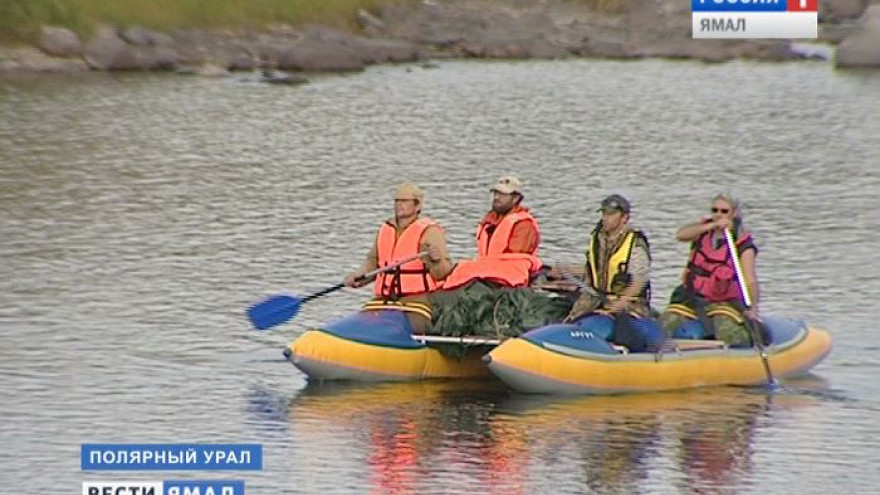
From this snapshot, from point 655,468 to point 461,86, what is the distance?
118 ft

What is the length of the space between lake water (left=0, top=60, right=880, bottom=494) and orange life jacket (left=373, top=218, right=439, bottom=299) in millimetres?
904

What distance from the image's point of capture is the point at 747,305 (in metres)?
19.9

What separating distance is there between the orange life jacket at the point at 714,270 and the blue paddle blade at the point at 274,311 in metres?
3.64

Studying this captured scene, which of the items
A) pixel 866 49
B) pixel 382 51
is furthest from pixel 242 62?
pixel 866 49

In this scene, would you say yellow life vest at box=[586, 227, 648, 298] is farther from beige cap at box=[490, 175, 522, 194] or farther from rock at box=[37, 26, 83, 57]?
rock at box=[37, 26, 83, 57]

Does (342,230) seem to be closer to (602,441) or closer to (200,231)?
(200,231)

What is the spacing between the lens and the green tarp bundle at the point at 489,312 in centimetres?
1945

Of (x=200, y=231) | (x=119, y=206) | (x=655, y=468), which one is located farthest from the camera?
(x=119, y=206)

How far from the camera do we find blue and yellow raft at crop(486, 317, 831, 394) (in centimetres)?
1903

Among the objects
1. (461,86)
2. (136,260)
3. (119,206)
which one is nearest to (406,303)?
(136,260)

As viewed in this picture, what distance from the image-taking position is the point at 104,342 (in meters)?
22.6

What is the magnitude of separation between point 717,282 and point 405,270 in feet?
8.99

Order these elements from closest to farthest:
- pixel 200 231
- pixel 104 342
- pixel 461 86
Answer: pixel 104 342 → pixel 200 231 → pixel 461 86

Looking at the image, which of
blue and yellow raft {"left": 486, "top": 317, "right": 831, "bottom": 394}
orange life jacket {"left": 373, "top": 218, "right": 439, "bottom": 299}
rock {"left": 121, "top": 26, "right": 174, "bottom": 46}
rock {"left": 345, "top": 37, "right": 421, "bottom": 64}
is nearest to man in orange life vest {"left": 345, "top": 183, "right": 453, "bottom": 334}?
orange life jacket {"left": 373, "top": 218, "right": 439, "bottom": 299}
